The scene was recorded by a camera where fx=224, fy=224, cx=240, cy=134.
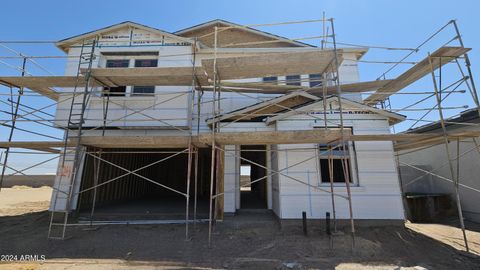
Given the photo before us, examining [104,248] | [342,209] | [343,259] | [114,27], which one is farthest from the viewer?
[114,27]

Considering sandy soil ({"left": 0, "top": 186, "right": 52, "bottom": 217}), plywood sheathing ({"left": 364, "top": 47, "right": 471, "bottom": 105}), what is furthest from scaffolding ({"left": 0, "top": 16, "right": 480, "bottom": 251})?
sandy soil ({"left": 0, "top": 186, "right": 52, "bottom": 217})

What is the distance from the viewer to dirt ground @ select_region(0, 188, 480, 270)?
5219mm

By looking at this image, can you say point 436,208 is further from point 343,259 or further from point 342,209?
point 343,259

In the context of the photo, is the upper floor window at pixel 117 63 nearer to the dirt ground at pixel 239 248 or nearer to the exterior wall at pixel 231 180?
the exterior wall at pixel 231 180

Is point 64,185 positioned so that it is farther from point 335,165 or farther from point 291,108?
point 335,165

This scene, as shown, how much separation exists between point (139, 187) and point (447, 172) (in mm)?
17445

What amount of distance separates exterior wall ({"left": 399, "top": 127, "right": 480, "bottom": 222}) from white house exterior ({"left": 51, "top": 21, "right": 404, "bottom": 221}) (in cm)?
176

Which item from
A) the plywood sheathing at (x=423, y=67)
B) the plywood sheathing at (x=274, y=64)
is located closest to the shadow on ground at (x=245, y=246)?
the plywood sheathing at (x=423, y=67)

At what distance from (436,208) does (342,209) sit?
6281mm

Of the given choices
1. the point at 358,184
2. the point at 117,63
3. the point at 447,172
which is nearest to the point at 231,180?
the point at 358,184

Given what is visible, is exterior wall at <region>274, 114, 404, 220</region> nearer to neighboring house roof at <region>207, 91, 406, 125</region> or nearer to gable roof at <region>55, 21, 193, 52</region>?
neighboring house roof at <region>207, 91, 406, 125</region>

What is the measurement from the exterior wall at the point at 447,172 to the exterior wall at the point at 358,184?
1088 millimetres

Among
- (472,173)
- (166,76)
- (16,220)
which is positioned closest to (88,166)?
(16,220)

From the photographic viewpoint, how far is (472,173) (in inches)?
384
